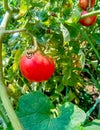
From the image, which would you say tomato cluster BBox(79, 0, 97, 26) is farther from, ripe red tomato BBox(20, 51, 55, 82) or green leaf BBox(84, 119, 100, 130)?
green leaf BBox(84, 119, 100, 130)

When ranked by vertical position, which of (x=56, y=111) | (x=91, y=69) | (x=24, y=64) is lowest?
(x=91, y=69)

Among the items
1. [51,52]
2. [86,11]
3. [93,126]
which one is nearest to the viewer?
[93,126]

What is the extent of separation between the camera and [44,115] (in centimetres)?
98

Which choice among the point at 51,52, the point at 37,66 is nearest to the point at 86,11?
the point at 51,52

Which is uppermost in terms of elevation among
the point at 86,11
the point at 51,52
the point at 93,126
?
the point at 86,11

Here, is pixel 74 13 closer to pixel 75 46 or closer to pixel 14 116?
pixel 75 46

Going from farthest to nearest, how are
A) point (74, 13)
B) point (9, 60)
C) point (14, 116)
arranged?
point (9, 60) → point (74, 13) → point (14, 116)

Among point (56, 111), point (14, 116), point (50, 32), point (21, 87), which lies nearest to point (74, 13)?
point (50, 32)

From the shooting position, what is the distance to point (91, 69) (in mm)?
1877

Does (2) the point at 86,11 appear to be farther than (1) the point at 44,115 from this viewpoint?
Yes

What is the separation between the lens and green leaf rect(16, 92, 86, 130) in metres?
0.93

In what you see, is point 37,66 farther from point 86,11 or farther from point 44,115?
point 86,11

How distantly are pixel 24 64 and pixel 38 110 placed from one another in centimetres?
14

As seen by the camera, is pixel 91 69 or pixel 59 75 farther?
pixel 91 69
